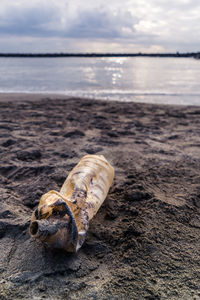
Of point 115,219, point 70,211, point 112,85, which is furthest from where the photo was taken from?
point 112,85

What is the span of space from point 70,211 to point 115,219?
0.62 m

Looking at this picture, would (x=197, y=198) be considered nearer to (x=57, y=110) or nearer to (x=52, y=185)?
(x=52, y=185)

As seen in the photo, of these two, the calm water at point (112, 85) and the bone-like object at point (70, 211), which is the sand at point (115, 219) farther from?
the calm water at point (112, 85)

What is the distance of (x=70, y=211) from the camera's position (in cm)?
153

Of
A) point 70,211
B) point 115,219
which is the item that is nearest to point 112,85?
point 115,219

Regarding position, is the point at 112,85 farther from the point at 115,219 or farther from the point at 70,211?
the point at 70,211

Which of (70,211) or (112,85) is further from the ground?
(70,211)

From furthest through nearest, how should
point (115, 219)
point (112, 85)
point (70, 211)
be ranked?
point (112, 85), point (115, 219), point (70, 211)

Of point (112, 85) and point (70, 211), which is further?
point (112, 85)

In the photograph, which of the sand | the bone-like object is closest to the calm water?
the sand

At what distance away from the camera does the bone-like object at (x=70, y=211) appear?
1.49m

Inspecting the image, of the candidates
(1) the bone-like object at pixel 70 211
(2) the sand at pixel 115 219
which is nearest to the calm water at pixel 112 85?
(2) the sand at pixel 115 219

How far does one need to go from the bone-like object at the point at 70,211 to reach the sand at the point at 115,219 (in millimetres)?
156

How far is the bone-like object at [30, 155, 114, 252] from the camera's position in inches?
58.8
